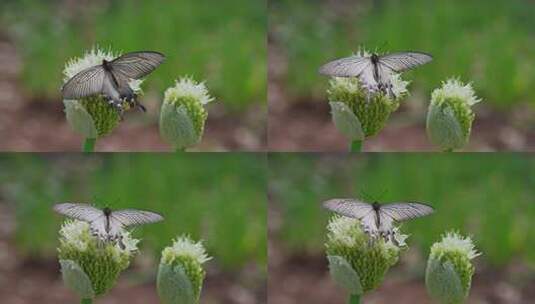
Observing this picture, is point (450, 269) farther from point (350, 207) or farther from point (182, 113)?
point (182, 113)

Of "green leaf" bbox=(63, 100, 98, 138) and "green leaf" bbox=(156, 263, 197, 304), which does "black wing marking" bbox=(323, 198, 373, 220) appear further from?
"green leaf" bbox=(63, 100, 98, 138)

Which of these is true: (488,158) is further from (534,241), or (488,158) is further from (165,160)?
(165,160)

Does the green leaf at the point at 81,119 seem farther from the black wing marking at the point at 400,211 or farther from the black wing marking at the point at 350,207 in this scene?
the black wing marking at the point at 400,211

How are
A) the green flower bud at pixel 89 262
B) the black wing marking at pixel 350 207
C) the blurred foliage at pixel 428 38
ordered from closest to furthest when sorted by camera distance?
1. the black wing marking at pixel 350 207
2. the green flower bud at pixel 89 262
3. the blurred foliage at pixel 428 38

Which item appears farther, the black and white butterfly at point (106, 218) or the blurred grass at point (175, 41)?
the blurred grass at point (175, 41)

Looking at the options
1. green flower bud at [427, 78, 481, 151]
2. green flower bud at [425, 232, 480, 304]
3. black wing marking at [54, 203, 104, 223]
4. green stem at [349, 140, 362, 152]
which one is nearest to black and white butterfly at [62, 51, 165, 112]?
black wing marking at [54, 203, 104, 223]

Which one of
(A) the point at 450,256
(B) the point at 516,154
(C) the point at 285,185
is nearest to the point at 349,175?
(C) the point at 285,185

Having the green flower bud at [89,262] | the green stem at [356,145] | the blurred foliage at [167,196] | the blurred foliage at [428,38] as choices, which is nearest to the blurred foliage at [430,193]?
the blurred foliage at [167,196]
